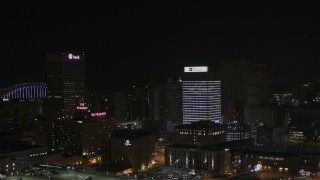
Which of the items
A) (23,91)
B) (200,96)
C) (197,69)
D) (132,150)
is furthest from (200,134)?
(23,91)

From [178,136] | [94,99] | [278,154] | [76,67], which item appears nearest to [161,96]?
[94,99]

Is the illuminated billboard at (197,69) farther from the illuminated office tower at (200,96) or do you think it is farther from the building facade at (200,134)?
the building facade at (200,134)

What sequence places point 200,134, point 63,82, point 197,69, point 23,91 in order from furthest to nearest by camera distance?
point 23,91, point 63,82, point 197,69, point 200,134

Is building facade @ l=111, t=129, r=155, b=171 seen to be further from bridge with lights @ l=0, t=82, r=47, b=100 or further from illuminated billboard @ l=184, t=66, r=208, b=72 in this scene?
bridge with lights @ l=0, t=82, r=47, b=100

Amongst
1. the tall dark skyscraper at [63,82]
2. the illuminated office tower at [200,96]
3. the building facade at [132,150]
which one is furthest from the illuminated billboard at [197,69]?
the building facade at [132,150]

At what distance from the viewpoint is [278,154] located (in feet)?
73.9

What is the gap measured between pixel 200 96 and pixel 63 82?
9.39 meters

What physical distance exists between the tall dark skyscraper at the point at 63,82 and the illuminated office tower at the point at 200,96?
25.1 ft

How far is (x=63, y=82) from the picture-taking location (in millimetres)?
35188

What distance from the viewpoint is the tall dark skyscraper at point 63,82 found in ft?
115

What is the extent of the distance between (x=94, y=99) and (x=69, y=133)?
1359cm

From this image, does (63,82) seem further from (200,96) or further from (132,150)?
(132,150)

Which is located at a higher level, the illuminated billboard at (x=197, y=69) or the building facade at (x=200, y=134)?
the illuminated billboard at (x=197, y=69)

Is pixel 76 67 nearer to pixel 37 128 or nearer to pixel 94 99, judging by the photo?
pixel 94 99
